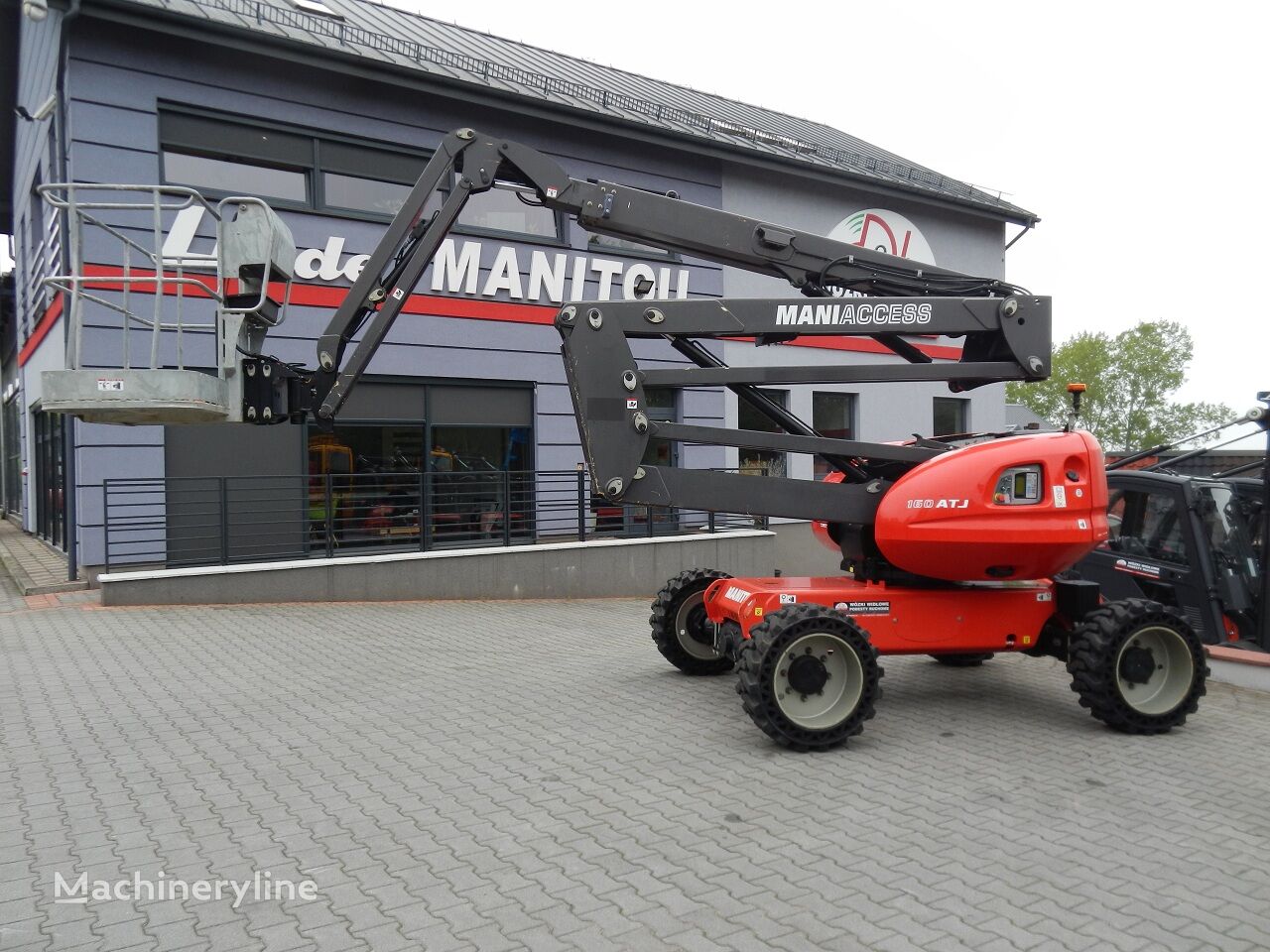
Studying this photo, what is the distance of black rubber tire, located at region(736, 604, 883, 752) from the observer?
Answer: 19.3ft

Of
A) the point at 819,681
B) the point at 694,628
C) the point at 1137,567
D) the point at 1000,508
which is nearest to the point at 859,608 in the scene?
the point at 819,681

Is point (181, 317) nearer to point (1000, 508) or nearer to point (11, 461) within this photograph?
point (1000, 508)

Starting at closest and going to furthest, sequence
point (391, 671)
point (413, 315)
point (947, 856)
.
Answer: point (947, 856), point (391, 671), point (413, 315)

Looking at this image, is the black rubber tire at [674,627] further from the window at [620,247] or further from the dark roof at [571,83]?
the dark roof at [571,83]

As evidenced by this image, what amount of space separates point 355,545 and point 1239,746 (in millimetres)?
9723

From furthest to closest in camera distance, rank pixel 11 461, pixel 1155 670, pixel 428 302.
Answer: pixel 11 461
pixel 428 302
pixel 1155 670

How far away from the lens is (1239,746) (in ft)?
20.7

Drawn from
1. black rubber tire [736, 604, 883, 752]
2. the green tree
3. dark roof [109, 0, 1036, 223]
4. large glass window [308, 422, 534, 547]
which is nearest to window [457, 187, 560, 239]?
dark roof [109, 0, 1036, 223]

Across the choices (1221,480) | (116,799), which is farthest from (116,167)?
(1221,480)

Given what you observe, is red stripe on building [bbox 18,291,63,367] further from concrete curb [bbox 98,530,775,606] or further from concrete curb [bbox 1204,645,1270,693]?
concrete curb [bbox 1204,645,1270,693]

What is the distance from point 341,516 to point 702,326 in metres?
7.45

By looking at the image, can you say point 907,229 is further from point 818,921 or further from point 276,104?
point 818,921

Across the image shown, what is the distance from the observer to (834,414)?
18.7 m

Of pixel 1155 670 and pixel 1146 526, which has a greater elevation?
pixel 1146 526
